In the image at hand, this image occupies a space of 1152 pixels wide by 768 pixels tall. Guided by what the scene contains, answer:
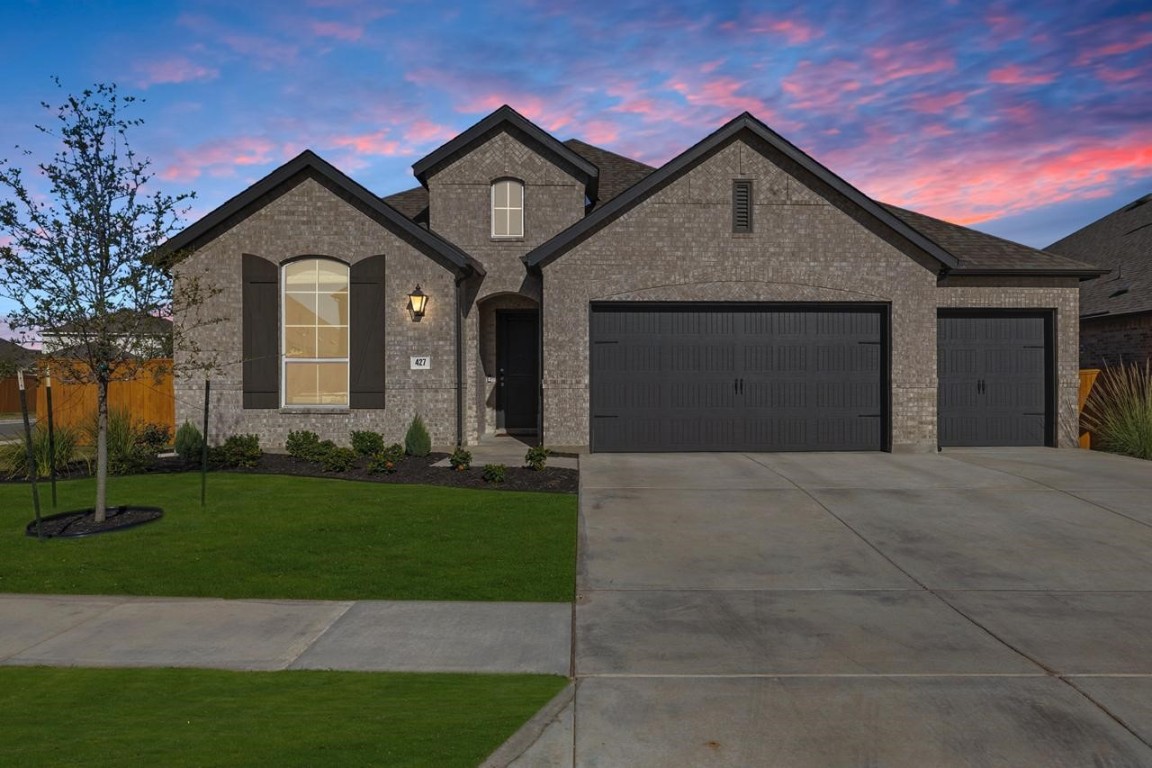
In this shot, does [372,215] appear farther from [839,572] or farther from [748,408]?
[839,572]

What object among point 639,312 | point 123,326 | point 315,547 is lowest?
point 315,547

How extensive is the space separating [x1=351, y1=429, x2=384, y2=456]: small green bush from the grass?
955 centimetres

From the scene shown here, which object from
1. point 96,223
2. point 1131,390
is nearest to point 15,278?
point 96,223

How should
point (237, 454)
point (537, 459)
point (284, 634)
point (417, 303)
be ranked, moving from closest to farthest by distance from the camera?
point (284, 634)
point (537, 459)
point (237, 454)
point (417, 303)

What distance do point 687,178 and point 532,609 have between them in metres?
10.7

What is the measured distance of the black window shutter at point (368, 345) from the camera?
15.1 m

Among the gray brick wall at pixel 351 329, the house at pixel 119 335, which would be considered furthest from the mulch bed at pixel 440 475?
the house at pixel 119 335

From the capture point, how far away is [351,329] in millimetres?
15141

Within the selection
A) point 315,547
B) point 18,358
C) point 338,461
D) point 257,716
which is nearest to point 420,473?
point 338,461

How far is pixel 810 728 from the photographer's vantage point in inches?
165

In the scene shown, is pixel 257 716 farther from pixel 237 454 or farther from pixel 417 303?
pixel 417 303

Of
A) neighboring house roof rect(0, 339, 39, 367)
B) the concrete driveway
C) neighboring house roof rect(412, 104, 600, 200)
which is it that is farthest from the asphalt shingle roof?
neighboring house roof rect(0, 339, 39, 367)

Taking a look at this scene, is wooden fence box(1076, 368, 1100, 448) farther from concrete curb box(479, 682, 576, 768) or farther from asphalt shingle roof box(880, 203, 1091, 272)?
concrete curb box(479, 682, 576, 768)

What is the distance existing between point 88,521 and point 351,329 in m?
6.60
